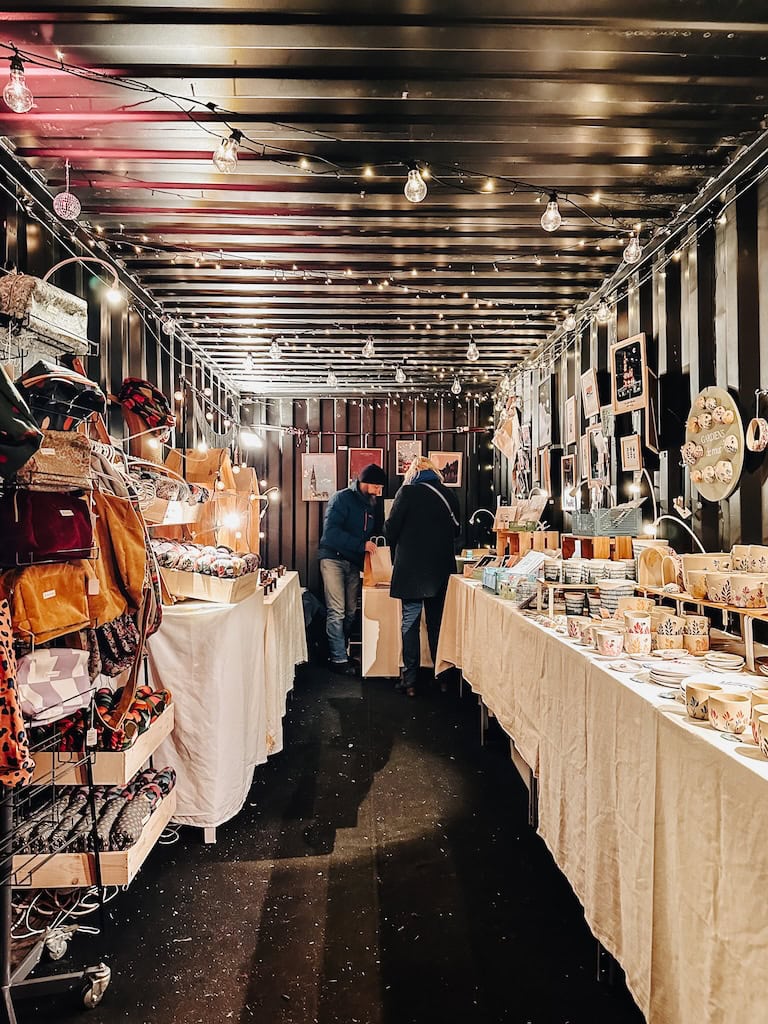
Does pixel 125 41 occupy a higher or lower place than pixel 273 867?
higher

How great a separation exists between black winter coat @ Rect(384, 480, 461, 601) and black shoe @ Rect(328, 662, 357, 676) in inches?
43.1

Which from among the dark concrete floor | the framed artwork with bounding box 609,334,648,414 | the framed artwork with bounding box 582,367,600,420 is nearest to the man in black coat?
the framed artwork with bounding box 582,367,600,420

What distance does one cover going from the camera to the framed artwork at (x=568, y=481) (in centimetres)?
462

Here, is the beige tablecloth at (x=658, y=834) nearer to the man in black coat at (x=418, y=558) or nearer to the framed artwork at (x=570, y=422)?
the framed artwork at (x=570, y=422)

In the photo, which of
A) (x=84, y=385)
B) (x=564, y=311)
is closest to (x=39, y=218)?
(x=84, y=385)

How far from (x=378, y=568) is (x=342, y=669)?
1061mm

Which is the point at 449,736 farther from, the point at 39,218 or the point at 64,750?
the point at 39,218

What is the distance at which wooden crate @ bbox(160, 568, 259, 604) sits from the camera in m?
2.97

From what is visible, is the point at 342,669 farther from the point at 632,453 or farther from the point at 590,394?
the point at 632,453

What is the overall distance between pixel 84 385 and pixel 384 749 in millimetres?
2818

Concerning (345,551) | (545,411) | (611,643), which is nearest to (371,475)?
(345,551)

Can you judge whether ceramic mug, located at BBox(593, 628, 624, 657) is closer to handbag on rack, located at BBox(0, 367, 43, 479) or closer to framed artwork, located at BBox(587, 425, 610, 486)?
handbag on rack, located at BBox(0, 367, 43, 479)

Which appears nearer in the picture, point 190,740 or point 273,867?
point 273,867

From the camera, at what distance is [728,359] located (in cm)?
258
